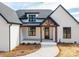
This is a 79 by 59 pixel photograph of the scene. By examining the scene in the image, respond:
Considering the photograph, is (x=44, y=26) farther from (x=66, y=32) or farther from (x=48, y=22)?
(x=66, y=32)

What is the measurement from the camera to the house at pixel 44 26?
1937cm

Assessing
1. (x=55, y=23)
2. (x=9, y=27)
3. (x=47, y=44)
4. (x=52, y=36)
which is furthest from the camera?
(x=52, y=36)

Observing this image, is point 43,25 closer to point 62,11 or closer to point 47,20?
point 47,20

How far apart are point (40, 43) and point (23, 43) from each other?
4.35ft

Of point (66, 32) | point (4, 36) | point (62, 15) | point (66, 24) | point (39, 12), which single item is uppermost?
point (39, 12)

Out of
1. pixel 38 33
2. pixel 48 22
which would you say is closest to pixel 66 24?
pixel 48 22

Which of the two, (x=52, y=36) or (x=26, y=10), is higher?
(x=26, y=10)

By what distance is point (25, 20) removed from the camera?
838 inches

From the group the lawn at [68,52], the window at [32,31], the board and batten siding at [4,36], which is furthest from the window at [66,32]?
the board and batten siding at [4,36]

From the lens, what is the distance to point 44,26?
19578 mm

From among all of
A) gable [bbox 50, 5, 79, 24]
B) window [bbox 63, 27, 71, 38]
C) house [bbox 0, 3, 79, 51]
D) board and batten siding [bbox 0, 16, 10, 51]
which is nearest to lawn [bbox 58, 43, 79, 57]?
house [bbox 0, 3, 79, 51]

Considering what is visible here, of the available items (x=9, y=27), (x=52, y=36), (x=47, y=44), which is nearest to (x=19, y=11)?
(x=52, y=36)

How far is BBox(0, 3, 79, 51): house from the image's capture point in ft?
63.5

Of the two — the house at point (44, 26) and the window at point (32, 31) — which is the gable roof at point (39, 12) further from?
the window at point (32, 31)
